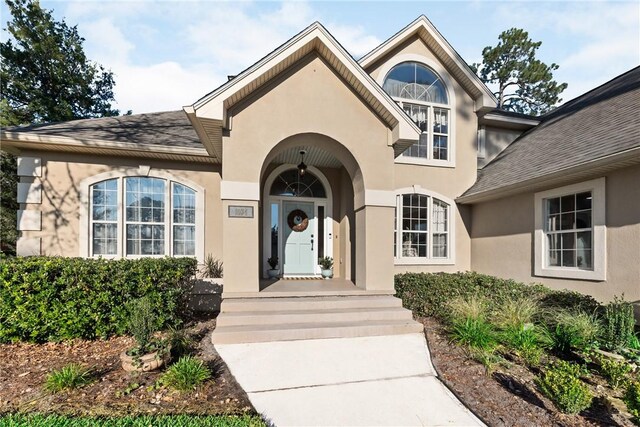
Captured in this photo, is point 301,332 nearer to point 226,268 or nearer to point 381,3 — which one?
point 226,268

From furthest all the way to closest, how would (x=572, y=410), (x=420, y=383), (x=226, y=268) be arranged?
(x=226, y=268) < (x=420, y=383) < (x=572, y=410)

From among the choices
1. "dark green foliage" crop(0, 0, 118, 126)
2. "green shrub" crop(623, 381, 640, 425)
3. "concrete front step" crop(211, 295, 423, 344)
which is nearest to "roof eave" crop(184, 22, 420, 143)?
"concrete front step" crop(211, 295, 423, 344)

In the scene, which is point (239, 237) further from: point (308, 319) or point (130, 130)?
point (130, 130)

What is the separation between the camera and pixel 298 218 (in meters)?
9.71

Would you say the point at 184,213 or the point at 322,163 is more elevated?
the point at 322,163

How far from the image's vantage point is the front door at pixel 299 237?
9.60 metres

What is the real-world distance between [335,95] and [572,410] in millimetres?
6114

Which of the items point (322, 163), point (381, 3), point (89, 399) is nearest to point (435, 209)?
point (322, 163)

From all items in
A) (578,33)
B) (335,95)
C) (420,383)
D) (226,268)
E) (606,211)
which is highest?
(578,33)

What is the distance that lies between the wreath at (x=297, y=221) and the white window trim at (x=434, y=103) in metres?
3.48

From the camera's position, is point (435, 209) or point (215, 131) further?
point (435, 209)

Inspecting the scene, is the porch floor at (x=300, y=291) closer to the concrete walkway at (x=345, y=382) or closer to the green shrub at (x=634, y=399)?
the concrete walkway at (x=345, y=382)

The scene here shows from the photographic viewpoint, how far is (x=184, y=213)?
8.86 meters

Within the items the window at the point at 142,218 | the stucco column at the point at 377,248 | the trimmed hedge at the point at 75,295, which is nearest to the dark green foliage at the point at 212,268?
the window at the point at 142,218
